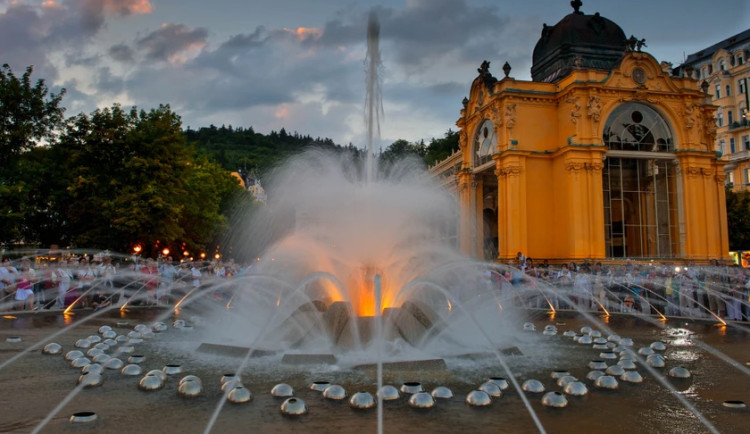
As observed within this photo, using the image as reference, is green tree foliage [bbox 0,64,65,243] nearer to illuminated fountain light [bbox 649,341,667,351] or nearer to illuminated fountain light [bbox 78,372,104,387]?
illuminated fountain light [bbox 78,372,104,387]

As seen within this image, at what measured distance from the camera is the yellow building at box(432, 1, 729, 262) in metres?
40.4

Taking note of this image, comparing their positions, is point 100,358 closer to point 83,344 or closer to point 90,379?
point 90,379

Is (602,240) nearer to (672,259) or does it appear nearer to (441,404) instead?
(672,259)

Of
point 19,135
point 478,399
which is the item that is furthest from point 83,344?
point 19,135

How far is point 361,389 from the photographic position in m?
8.41

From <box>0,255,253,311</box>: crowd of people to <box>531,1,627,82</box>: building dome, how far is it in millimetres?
33108

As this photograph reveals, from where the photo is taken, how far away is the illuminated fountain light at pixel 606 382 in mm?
8565

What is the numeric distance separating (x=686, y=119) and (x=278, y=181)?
36.3m

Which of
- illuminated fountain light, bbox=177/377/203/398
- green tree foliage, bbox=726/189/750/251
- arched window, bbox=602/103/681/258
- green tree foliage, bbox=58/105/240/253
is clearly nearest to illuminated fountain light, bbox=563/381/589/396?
illuminated fountain light, bbox=177/377/203/398

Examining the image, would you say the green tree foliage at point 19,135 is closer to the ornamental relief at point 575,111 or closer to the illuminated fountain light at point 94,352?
the illuminated fountain light at point 94,352

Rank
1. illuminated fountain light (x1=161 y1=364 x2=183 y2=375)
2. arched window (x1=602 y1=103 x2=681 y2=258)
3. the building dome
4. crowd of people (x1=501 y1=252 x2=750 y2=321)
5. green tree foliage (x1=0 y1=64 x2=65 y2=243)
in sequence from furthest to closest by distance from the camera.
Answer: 1. the building dome
2. arched window (x1=602 y1=103 x2=681 y2=258)
3. green tree foliage (x1=0 y1=64 x2=65 y2=243)
4. crowd of people (x1=501 y1=252 x2=750 y2=321)
5. illuminated fountain light (x1=161 y1=364 x2=183 y2=375)

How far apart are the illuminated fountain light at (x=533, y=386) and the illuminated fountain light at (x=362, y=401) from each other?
2.34 metres

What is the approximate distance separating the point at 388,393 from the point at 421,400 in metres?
0.58

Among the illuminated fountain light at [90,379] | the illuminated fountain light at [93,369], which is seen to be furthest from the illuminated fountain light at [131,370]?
the illuminated fountain light at [90,379]
